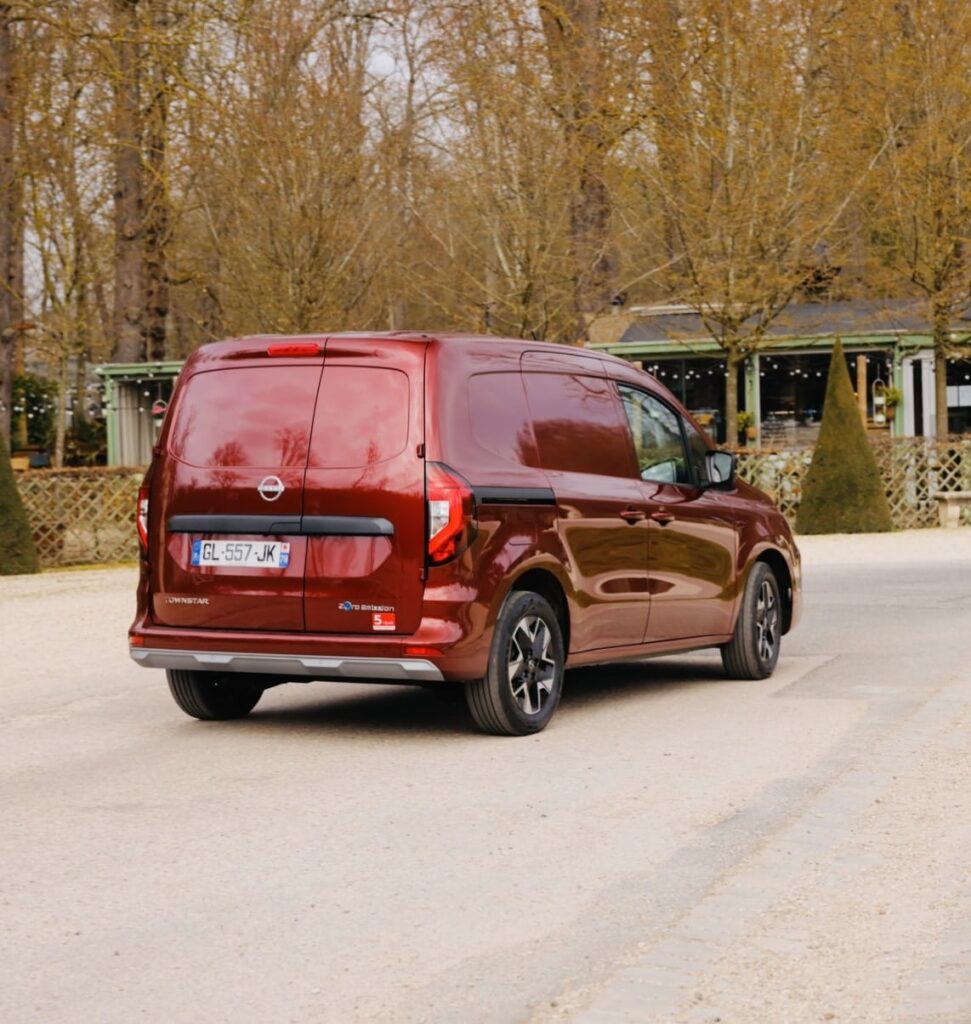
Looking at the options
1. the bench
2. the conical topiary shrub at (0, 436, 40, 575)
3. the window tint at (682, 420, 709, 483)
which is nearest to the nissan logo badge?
the window tint at (682, 420, 709, 483)

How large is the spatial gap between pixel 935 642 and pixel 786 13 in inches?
A: 929

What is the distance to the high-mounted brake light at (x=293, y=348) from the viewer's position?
912 cm

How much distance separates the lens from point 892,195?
37594mm

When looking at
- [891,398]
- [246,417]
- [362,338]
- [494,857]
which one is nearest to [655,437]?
[362,338]

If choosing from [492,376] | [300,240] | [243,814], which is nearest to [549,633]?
[492,376]

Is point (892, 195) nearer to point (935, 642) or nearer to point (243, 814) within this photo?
point (935, 642)

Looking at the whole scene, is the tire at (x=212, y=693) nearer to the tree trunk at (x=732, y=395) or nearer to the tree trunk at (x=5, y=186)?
the tree trunk at (x=5, y=186)

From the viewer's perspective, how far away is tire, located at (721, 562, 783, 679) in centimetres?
1145

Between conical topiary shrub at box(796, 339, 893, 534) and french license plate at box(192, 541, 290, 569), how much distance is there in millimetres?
19218

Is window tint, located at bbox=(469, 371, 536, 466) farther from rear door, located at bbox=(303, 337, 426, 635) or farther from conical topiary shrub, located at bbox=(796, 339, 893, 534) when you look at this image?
conical topiary shrub, located at bbox=(796, 339, 893, 534)

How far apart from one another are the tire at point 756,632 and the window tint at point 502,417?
2.52 m

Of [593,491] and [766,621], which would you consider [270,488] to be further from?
[766,621]

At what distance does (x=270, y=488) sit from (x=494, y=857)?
296 centimetres

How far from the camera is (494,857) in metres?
6.57
